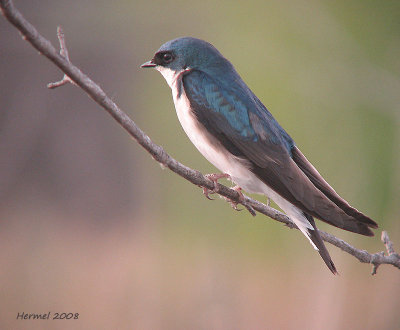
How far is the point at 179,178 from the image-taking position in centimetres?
262

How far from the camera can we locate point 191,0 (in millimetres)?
3430

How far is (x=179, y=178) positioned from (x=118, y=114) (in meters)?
1.79

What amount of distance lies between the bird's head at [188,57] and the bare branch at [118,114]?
41cm

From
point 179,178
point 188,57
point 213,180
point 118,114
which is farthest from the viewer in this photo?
point 179,178

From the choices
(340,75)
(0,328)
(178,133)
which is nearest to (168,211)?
(178,133)

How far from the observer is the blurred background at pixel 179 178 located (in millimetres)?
2070

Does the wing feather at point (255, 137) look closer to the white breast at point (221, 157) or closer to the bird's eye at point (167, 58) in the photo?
the white breast at point (221, 157)

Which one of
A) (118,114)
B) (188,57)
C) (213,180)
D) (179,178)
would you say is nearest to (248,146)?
(213,180)

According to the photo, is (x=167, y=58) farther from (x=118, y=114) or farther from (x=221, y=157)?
(x=118, y=114)

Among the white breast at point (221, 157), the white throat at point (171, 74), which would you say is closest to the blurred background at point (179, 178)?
the white throat at point (171, 74)

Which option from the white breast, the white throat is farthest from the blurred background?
the white breast

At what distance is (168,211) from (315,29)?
1310mm

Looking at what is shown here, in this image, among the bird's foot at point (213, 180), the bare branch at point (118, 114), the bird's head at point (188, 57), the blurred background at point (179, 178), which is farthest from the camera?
the blurred background at point (179, 178)

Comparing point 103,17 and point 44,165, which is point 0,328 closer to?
point 44,165
